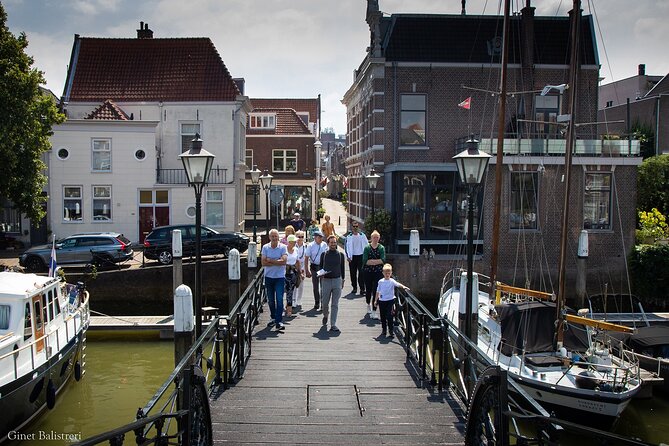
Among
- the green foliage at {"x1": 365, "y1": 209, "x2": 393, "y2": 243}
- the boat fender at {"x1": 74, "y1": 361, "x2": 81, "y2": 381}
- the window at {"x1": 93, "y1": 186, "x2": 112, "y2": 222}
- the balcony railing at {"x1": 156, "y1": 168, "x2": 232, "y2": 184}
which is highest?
the balcony railing at {"x1": 156, "y1": 168, "x2": 232, "y2": 184}

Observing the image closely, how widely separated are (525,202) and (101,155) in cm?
1925

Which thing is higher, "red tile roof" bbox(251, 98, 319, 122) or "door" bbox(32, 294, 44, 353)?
"red tile roof" bbox(251, 98, 319, 122)

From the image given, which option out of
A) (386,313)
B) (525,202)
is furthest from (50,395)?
(525,202)

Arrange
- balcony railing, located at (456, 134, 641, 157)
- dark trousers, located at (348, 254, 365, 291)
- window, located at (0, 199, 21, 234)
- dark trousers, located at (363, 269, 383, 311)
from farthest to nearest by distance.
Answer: window, located at (0, 199, 21, 234)
balcony railing, located at (456, 134, 641, 157)
dark trousers, located at (348, 254, 365, 291)
dark trousers, located at (363, 269, 383, 311)

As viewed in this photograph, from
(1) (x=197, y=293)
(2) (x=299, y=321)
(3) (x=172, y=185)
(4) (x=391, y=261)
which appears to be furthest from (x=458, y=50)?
(1) (x=197, y=293)

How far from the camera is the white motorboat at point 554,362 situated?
472 inches

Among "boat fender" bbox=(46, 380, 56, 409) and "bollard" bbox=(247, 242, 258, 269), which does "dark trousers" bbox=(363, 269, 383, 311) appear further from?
"boat fender" bbox=(46, 380, 56, 409)

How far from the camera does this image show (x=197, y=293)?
930cm

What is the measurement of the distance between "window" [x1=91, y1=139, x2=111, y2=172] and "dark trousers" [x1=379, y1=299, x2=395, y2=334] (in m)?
21.1

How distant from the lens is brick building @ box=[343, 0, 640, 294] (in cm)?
2377

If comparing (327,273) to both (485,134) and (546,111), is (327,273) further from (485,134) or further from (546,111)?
(546,111)

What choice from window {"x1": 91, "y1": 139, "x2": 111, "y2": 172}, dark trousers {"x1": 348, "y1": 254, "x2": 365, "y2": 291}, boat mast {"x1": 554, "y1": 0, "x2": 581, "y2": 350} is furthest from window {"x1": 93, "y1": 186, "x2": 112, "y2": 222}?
boat mast {"x1": 554, "y1": 0, "x2": 581, "y2": 350}

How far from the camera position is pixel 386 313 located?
12.0 metres

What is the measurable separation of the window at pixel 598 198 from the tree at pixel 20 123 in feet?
66.3
